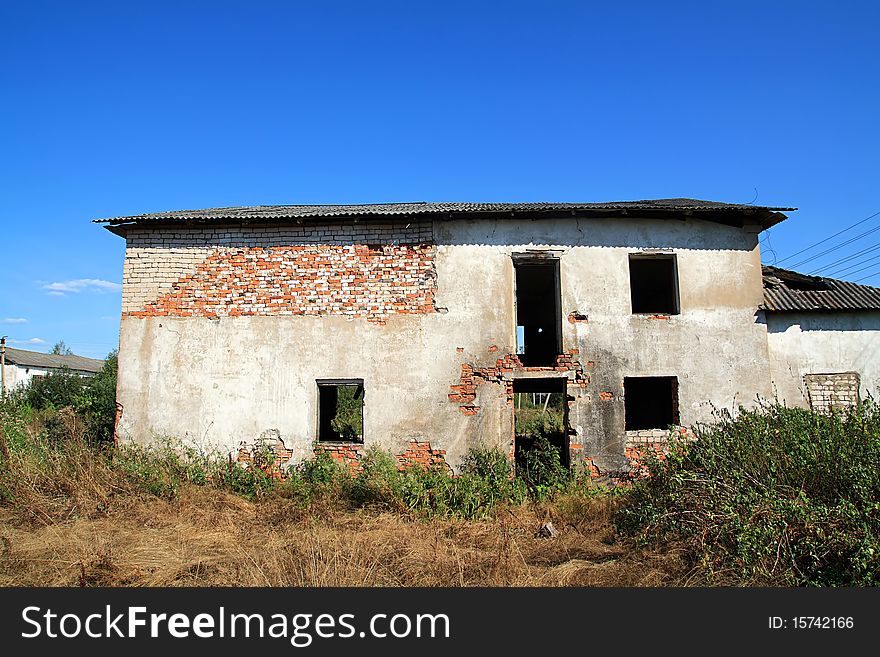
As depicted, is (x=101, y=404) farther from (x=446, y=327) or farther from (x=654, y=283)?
(x=654, y=283)

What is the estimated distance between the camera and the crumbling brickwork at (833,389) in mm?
10297

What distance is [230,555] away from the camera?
20.8 feet

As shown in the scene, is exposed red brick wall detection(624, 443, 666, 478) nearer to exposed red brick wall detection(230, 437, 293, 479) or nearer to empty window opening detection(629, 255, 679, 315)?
empty window opening detection(629, 255, 679, 315)

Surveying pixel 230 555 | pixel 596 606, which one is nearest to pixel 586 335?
pixel 596 606

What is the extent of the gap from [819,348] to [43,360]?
5217 cm

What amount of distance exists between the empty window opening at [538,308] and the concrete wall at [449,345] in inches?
12.2

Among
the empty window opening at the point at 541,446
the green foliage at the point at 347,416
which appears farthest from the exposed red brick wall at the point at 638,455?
the green foliage at the point at 347,416

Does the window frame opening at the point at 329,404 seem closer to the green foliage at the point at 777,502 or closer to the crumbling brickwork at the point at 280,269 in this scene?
the crumbling brickwork at the point at 280,269

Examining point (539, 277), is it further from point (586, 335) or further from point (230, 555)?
point (230, 555)

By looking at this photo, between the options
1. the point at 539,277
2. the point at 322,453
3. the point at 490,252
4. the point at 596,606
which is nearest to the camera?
the point at 596,606

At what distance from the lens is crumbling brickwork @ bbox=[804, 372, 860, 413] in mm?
10297

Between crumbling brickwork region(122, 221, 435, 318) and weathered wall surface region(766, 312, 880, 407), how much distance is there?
6.85 m

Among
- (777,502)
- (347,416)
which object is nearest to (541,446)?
(777,502)

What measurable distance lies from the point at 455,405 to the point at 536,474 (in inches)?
76.0
